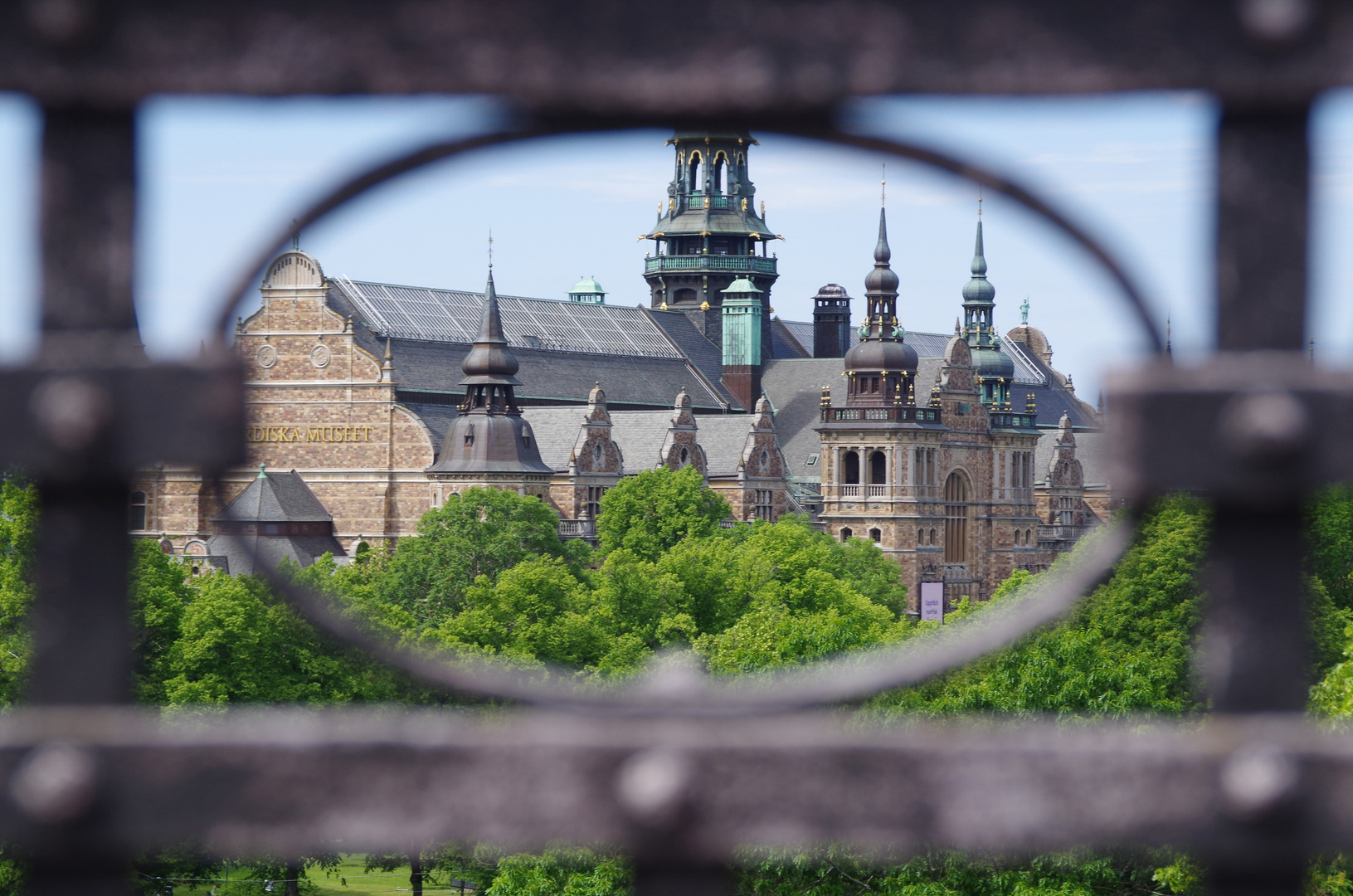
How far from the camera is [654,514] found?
272 feet

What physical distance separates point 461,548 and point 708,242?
181 feet

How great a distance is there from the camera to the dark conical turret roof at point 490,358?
8794cm

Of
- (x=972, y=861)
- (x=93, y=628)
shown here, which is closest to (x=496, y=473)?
(x=972, y=861)

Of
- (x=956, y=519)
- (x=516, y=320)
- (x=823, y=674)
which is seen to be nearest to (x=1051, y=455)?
(x=956, y=519)

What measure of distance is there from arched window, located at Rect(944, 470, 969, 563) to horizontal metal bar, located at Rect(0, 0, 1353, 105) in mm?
107029

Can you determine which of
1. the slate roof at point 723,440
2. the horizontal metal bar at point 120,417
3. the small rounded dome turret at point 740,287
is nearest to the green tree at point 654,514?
the slate roof at point 723,440

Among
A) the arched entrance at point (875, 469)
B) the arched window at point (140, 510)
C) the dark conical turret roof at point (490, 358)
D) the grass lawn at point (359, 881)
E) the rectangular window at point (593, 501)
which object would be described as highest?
the dark conical turret roof at point (490, 358)

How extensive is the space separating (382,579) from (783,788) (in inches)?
2521

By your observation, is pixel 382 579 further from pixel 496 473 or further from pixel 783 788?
pixel 783 788

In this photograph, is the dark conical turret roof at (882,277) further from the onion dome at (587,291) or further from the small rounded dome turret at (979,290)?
Result: the onion dome at (587,291)

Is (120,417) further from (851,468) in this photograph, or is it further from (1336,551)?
(851,468)

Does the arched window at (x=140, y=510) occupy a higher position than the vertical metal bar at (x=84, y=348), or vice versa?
the arched window at (x=140, y=510)

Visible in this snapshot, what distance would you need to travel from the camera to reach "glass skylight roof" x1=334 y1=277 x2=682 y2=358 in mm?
96062

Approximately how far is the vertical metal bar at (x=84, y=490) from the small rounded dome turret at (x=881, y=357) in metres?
103
